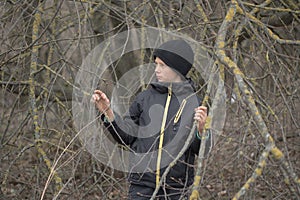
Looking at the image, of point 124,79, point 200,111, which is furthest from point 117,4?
point 200,111

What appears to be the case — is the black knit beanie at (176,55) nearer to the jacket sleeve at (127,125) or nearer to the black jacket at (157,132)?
the black jacket at (157,132)

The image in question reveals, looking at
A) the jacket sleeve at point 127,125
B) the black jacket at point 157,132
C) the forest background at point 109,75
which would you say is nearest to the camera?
the black jacket at point 157,132

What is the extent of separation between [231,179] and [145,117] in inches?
74.9

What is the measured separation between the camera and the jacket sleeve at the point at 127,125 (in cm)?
301

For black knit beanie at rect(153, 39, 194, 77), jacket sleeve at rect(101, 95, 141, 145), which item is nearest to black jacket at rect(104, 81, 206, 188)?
jacket sleeve at rect(101, 95, 141, 145)

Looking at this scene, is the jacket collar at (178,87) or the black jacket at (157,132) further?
the jacket collar at (178,87)

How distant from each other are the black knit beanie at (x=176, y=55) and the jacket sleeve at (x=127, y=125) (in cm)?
29

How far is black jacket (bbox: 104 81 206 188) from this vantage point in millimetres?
2904

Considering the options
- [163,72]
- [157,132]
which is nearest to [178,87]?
[163,72]

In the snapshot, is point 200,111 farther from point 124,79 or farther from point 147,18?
point 124,79

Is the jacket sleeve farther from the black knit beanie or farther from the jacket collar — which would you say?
the black knit beanie

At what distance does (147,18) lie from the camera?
451 cm

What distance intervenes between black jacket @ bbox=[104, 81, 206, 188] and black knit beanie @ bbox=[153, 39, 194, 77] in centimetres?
11

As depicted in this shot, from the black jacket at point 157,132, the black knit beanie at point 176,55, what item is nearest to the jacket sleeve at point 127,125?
the black jacket at point 157,132
